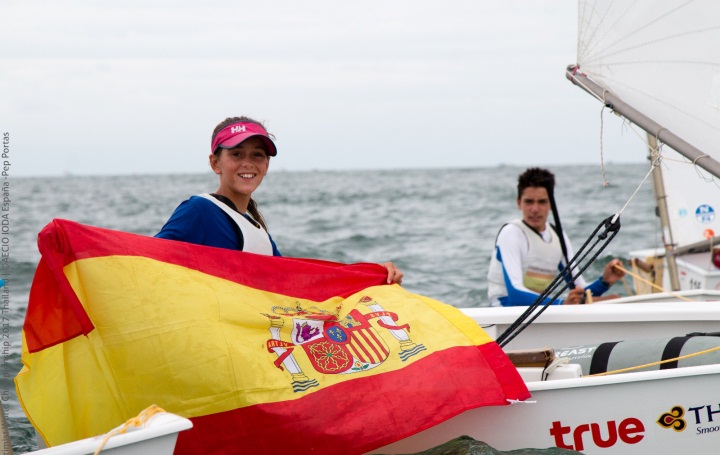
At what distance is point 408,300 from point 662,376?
3.10ft

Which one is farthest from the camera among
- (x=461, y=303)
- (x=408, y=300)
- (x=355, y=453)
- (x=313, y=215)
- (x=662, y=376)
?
(x=313, y=215)

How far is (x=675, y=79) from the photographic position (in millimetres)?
3795

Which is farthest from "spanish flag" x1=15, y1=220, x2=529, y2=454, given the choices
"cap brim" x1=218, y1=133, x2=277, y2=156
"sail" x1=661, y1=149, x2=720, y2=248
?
"sail" x1=661, y1=149, x2=720, y2=248

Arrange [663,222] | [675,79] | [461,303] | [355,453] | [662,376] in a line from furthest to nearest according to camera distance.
A: 1. [461,303]
2. [663,222]
3. [675,79]
4. [662,376]
5. [355,453]

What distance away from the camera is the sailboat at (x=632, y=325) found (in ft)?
10.4

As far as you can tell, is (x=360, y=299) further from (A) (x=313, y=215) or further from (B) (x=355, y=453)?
(A) (x=313, y=215)

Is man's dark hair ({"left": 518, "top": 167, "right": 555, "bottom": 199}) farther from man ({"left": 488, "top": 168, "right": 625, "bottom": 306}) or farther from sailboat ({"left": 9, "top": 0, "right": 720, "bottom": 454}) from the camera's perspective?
sailboat ({"left": 9, "top": 0, "right": 720, "bottom": 454})

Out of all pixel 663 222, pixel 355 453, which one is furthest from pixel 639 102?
pixel 663 222

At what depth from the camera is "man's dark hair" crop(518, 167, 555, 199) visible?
516cm

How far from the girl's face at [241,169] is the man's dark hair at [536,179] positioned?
2.38 metres

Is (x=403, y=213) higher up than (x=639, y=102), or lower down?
lower down

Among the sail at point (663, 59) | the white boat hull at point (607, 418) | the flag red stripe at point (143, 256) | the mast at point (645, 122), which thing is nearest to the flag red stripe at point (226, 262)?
the flag red stripe at point (143, 256)

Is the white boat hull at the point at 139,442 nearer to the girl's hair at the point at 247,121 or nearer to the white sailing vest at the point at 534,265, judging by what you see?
the girl's hair at the point at 247,121

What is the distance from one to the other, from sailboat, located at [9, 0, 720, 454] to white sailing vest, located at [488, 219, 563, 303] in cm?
53
